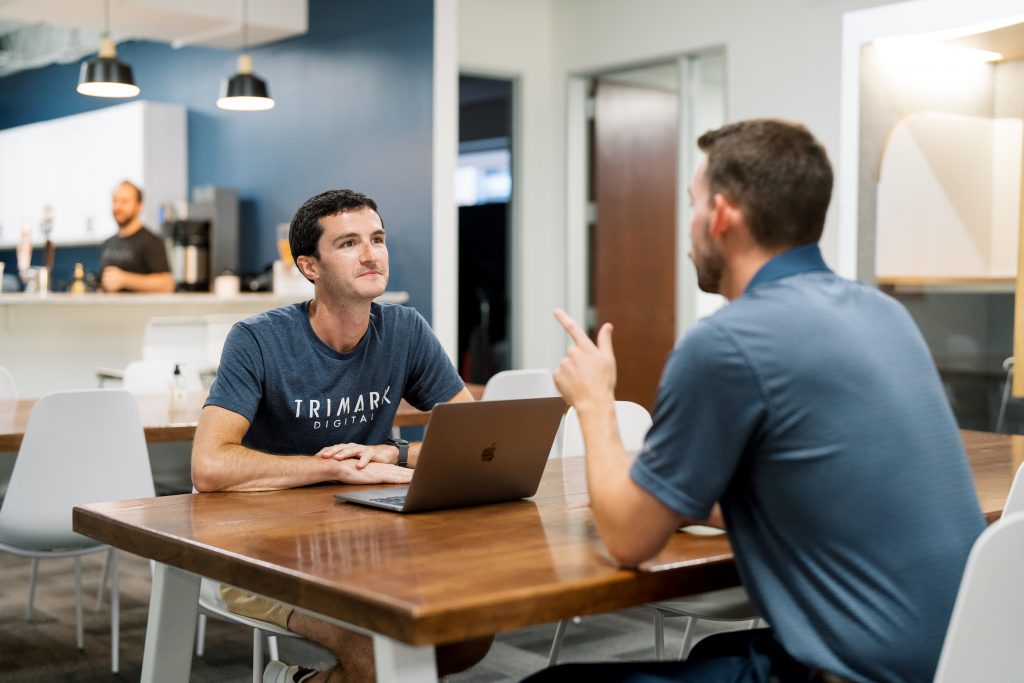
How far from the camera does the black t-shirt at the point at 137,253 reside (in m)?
7.05

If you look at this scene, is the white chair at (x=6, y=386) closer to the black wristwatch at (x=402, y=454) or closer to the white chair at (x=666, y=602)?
the white chair at (x=666, y=602)

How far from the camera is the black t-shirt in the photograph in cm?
705

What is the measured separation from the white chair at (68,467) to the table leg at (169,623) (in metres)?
1.30

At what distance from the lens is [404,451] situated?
2393 mm

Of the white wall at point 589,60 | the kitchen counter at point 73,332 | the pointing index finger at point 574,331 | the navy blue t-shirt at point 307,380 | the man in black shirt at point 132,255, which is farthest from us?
the man in black shirt at point 132,255

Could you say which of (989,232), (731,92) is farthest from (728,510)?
(731,92)

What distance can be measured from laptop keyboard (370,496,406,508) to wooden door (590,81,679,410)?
501cm

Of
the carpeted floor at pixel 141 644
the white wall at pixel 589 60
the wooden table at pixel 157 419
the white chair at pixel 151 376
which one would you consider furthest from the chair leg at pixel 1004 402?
the white chair at pixel 151 376

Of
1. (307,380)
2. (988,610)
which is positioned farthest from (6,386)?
(988,610)

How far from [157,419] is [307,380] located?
4.30 feet

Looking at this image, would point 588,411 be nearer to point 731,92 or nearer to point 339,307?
point 339,307

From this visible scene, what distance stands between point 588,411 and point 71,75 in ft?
33.8

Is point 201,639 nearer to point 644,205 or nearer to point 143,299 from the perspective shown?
point 143,299

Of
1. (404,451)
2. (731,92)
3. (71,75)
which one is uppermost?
(71,75)
